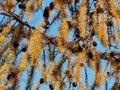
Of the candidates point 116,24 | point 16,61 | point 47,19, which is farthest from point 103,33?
point 16,61

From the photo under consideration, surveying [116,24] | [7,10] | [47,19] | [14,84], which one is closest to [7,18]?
[7,10]

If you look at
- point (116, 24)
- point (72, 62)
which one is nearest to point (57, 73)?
point (72, 62)

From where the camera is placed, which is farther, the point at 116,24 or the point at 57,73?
the point at 116,24

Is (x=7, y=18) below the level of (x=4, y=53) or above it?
above

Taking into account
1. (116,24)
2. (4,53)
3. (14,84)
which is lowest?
(14,84)

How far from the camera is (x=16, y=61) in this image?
5.34 feet

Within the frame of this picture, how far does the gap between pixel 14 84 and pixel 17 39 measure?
0.52 feet

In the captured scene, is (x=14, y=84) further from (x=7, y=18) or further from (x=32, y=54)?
(x=7, y=18)

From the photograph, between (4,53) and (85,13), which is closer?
(4,53)

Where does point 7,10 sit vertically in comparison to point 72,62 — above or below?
above

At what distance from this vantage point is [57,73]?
1667 mm

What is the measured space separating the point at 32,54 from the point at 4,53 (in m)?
0.09

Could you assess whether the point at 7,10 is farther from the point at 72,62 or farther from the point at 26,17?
the point at 72,62

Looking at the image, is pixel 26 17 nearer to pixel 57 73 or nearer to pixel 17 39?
pixel 17 39
